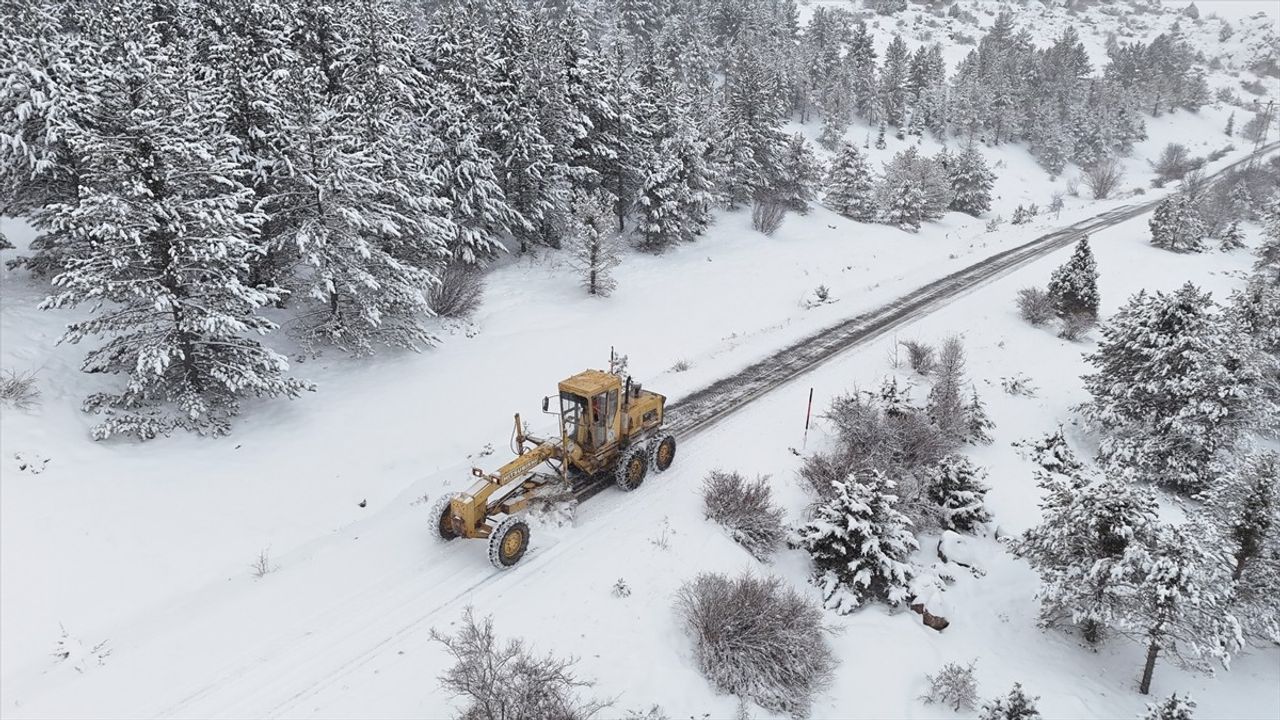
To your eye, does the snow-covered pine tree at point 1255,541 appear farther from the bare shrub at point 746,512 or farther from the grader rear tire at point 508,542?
the grader rear tire at point 508,542

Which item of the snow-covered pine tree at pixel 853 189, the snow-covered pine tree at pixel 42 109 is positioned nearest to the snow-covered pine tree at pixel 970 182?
the snow-covered pine tree at pixel 853 189

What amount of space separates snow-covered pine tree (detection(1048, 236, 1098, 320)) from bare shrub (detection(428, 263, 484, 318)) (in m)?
22.2

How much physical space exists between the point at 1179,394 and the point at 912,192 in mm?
29338

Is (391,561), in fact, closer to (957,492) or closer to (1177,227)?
(957,492)

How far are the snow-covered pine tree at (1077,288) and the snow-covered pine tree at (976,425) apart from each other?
35.8 ft

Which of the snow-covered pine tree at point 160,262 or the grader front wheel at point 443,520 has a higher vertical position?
the snow-covered pine tree at point 160,262

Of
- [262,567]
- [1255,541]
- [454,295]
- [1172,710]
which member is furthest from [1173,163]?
[262,567]

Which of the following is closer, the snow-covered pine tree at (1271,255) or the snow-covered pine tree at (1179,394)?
the snow-covered pine tree at (1179,394)

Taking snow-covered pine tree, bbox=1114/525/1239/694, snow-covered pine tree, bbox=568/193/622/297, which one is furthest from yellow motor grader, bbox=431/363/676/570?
Result: snow-covered pine tree, bbox=568/193/622/297

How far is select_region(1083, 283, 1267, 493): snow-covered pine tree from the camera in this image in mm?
14984

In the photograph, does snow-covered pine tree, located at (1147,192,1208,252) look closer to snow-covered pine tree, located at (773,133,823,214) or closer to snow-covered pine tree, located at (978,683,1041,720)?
snow-covered pine tree, located at (773,133,823,214)

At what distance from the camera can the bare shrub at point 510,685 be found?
744 cm

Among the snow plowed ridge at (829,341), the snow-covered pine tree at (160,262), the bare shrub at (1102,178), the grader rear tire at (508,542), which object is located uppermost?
the snow-covered pine tree at (160,262)

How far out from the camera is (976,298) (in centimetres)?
2695
